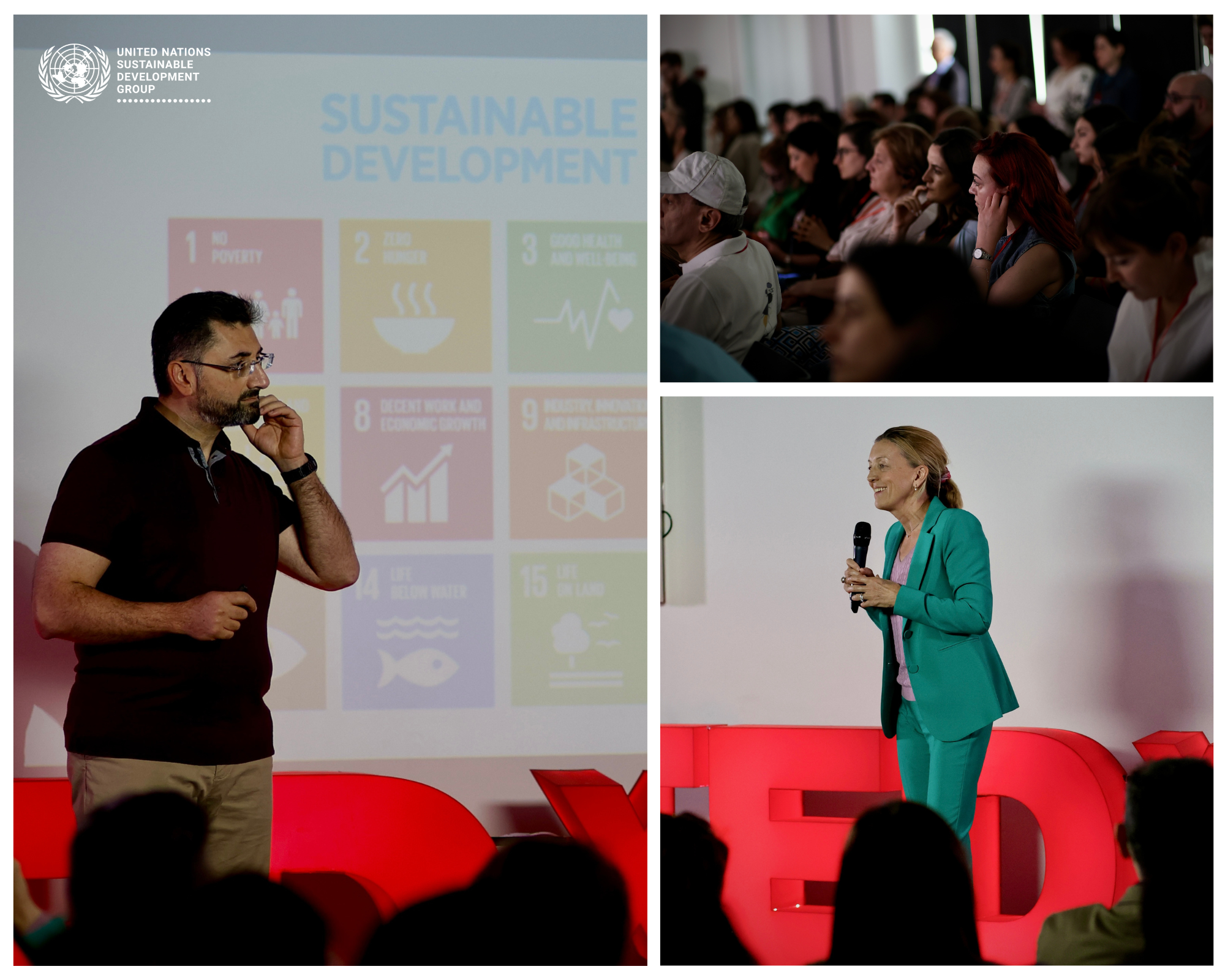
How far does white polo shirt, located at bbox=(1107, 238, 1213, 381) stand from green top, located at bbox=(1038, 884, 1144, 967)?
1.39m

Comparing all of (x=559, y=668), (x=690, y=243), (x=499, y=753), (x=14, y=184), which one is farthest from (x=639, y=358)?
(x=14, y=184)

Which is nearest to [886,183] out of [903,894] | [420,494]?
[420,494]

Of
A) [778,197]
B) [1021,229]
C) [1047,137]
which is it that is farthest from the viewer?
[778,197]

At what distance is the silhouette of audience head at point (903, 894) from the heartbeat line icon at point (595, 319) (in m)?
1.48

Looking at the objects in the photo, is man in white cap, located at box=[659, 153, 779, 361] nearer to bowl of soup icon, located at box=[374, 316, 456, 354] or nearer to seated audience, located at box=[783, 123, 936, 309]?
seated audience, located at box=[783, 123, 936, 309]

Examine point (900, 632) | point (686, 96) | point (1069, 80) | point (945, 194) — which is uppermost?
point (686, 96)

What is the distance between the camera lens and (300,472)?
273cm

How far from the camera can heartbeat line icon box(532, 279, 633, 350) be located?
9.13ft

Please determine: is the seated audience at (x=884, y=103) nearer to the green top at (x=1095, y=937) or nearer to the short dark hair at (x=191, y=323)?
the short dark hair at (x=191, y=323)

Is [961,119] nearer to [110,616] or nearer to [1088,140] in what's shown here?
[1088,140]

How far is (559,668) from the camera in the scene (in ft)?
9.23

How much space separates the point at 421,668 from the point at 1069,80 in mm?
3327

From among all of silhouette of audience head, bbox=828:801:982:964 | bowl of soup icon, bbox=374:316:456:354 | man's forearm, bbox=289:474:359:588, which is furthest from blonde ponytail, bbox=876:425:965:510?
man's forearm, bbox=289:474:359:588

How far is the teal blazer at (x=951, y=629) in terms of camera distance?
2713 mm
